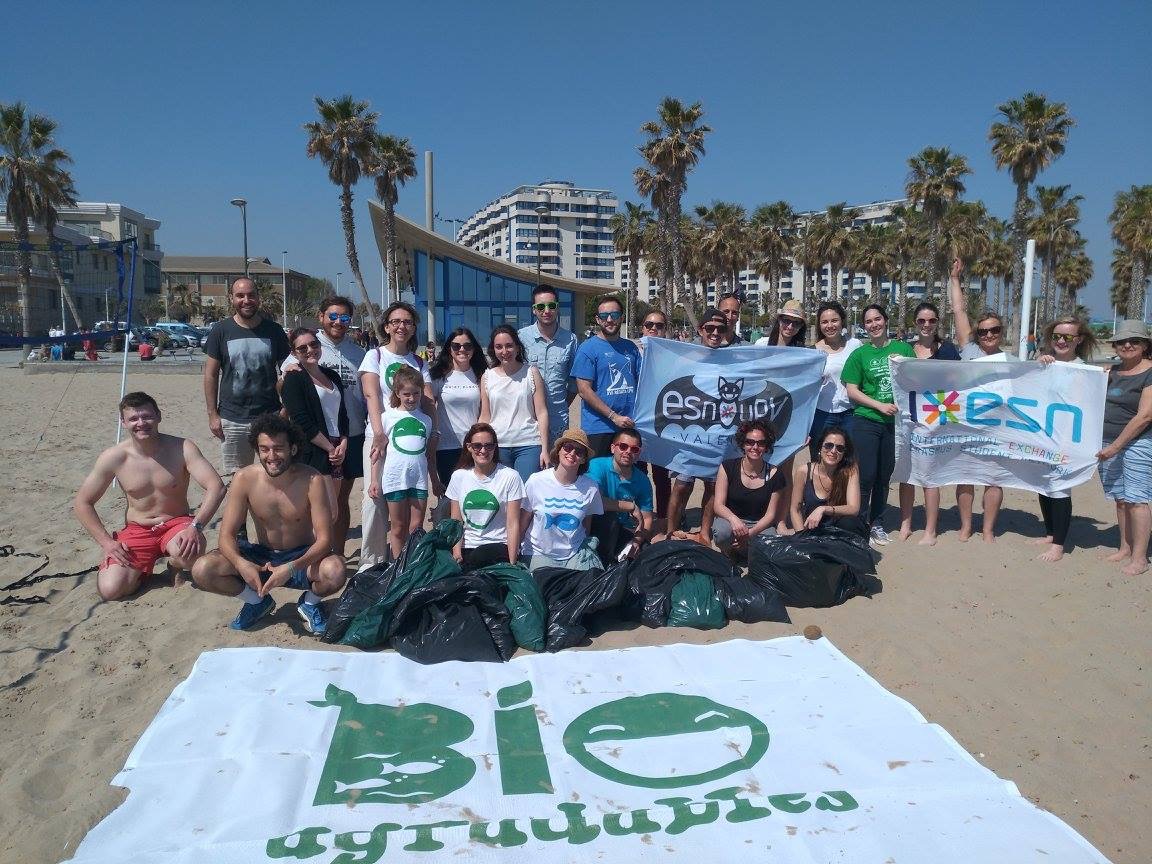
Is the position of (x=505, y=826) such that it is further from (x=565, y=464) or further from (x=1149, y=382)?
(x=1149, y=382)

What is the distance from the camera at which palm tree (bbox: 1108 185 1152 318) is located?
36.2 metres

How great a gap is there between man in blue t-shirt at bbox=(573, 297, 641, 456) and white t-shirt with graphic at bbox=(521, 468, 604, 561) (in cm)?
94

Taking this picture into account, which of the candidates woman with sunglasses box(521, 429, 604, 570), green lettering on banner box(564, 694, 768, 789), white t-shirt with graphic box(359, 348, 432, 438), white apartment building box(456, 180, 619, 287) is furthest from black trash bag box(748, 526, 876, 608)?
white apartment building box(456, 180, 619, 287)

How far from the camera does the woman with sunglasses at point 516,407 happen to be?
5.18 metres

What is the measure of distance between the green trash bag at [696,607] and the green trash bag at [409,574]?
52.5 inches

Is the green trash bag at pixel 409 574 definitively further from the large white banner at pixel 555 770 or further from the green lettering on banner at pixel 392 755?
the green lettering on banner at pixel 392 755

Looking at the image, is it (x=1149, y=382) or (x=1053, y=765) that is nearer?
(x=1053, y=765)

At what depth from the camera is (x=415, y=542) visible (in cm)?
453

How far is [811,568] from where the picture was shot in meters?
4.79

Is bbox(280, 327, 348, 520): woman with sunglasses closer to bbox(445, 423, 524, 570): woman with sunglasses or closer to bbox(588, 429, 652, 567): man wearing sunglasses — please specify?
bbox(445, 423, 524, 570): woman with sunglasses

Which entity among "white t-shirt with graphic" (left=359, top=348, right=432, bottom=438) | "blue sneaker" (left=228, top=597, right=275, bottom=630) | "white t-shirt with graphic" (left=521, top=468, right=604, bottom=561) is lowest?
"blue sneaker" (left=228, top=597, right=275, bottom=630)

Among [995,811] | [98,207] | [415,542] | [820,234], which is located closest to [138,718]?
[415,542]

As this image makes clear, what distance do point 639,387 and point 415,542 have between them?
2256mm

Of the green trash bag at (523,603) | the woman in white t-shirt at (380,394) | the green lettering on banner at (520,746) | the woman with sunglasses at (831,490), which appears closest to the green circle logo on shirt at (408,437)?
the woman in white t-shirt at (380,394)
